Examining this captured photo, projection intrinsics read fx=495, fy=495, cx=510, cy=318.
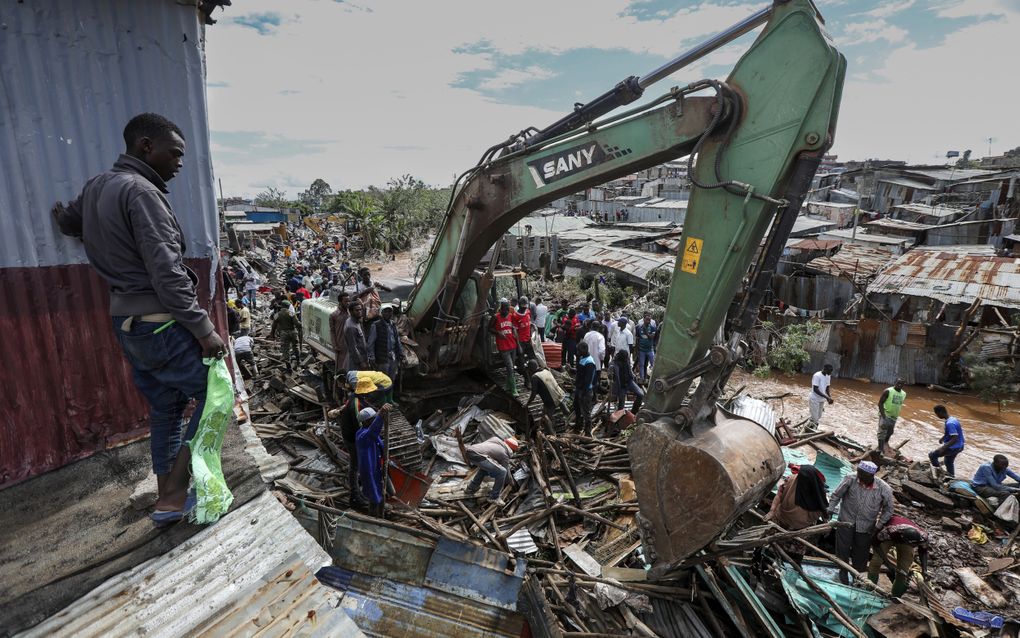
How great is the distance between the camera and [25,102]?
3.18 metres

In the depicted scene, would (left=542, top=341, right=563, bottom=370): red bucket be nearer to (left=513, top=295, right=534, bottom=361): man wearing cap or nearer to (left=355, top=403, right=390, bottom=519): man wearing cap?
(left=513, top=295, right=534, bottom=361): man wearing cap

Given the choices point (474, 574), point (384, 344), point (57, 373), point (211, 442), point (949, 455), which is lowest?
point (949, 455)

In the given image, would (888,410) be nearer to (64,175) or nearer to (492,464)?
(492,464)

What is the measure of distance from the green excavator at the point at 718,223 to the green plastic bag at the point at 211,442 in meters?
3.05

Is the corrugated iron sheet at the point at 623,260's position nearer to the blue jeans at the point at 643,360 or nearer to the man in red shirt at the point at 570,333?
the blue jeans at the point at 643,360

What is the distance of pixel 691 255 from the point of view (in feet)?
14.1

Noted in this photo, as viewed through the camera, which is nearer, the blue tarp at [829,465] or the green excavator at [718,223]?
the green excavator at [718,223]

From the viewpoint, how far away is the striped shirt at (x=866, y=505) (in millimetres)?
5703

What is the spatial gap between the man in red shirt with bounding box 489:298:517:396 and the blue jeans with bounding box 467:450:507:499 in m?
2.10

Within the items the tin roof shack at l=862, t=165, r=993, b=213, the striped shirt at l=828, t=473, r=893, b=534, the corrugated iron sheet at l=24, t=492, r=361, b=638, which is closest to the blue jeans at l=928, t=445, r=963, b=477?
the striped shirt at l=828, t=473, r=893, b=534

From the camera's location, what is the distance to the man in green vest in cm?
905

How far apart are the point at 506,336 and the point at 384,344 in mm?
2101

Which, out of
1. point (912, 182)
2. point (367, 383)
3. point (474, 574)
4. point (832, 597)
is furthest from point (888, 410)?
point (912, 182)

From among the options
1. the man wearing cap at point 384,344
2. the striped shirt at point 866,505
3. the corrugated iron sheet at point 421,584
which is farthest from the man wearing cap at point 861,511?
the man wearing cap at point 384,344
